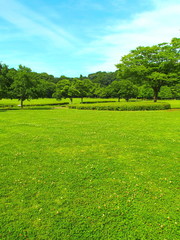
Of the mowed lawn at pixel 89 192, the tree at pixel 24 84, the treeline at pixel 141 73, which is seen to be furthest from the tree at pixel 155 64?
the mowed lawn at pixel 89 192

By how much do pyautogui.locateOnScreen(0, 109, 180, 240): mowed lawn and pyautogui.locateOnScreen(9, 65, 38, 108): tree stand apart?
3158 centimetres

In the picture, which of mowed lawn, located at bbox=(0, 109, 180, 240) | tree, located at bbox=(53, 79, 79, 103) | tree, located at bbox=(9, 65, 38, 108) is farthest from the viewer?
tree, located at bbox=(53, 79, 79, 103)

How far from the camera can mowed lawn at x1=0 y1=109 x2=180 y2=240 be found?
4.45 m

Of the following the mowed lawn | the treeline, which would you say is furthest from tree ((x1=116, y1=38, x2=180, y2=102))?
the mowed lawn

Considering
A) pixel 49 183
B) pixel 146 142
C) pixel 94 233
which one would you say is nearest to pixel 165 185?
pixel 94 233

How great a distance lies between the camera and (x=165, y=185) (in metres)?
Answer: 6.44

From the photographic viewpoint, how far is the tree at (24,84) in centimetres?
3975

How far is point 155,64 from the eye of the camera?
39.1m

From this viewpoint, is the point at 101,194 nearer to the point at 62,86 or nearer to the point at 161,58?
the point at 161,58

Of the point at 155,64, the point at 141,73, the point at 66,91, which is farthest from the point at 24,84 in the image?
the point at 155,64

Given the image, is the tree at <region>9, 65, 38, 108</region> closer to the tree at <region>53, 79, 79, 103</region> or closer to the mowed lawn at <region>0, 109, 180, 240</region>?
the tree at <region>53, 79, 79, 103</region>

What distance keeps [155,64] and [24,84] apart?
31.1 meters

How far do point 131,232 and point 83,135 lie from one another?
32.7 feet

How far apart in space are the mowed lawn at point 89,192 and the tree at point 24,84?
3158 centimetres
